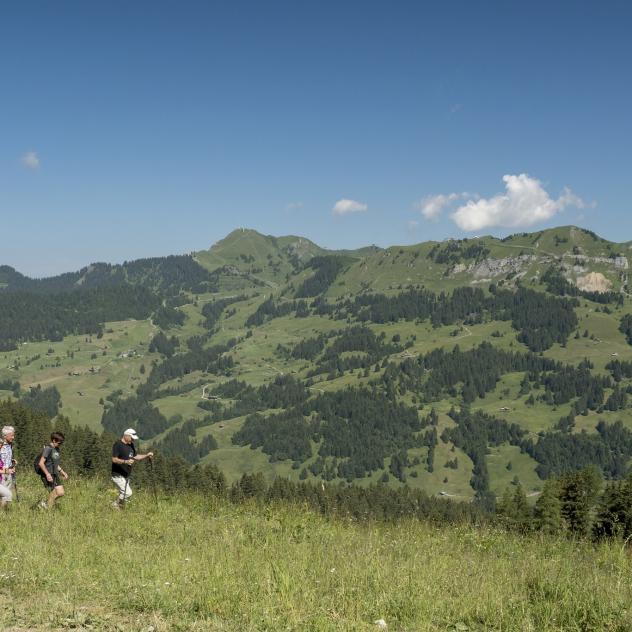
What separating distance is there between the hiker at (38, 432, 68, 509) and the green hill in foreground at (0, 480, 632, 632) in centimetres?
230

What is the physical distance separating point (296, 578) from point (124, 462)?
34.5 ft

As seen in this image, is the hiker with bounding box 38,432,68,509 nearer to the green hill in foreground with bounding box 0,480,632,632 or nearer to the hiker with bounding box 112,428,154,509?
the hiker with bounding box 112,428,154,509

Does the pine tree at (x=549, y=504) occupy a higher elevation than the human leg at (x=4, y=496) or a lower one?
lower

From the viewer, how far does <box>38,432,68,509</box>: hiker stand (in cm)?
1730

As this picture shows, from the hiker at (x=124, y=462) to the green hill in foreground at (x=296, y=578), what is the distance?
3140 mm

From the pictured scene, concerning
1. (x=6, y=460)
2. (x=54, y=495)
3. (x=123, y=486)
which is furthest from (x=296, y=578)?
(x=6, y=460)

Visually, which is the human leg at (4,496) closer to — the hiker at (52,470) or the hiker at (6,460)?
the hiker at (6,460)

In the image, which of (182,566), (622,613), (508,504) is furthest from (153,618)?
(508,504)

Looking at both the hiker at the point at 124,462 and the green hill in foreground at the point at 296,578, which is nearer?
the green hill in foreground at the point at 296,578

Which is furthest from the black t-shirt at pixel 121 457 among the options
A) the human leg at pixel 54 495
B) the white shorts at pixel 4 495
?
the white shorts at pixel 4 495

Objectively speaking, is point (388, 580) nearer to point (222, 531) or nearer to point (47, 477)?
point (222, 531)

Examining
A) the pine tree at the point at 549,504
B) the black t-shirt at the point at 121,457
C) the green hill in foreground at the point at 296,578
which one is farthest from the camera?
the pine tree at the point at 549,504

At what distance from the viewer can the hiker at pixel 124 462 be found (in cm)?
1822

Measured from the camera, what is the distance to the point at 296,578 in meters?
9.97
